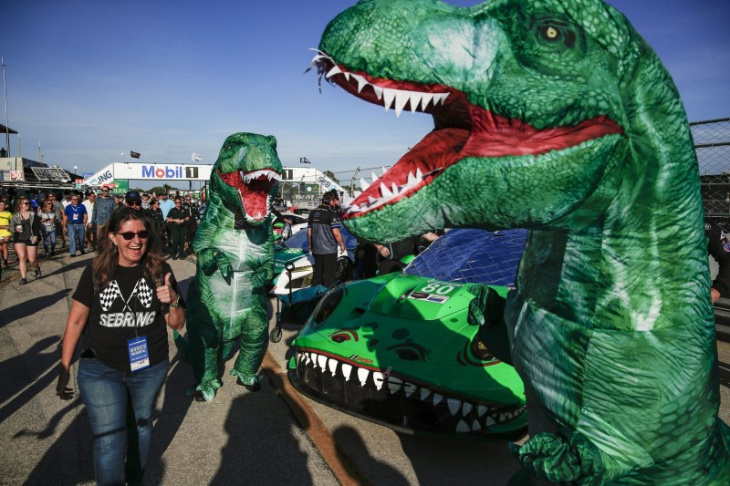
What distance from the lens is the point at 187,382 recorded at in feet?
14.8

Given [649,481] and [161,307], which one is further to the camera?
[161,307]

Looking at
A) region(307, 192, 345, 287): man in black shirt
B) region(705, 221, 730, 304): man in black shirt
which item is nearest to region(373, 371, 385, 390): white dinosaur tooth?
region(705, 221, 730, 304): man in black shirt

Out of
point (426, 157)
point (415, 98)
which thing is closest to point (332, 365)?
point (426, 157)

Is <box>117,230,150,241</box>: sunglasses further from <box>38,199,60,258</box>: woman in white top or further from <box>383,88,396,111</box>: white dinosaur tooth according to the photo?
<box>38,199,60,258</box>: woman in white top

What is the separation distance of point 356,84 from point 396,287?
2.95 meters

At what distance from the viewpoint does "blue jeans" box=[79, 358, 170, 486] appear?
7.75 feet

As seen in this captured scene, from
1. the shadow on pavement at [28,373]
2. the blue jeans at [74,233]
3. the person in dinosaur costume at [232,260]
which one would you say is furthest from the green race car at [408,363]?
the blue jeans at [74,233]

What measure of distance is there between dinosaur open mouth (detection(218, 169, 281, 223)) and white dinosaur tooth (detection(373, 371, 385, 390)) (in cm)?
170

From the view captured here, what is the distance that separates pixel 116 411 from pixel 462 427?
1901mm

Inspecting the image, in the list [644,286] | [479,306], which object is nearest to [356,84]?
[644,286]

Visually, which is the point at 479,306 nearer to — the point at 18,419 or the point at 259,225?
the point at 259,225

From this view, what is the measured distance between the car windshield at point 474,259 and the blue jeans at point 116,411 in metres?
2.71

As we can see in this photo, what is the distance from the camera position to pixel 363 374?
3.08 m

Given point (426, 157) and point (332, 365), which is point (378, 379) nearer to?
point (332, 365)
